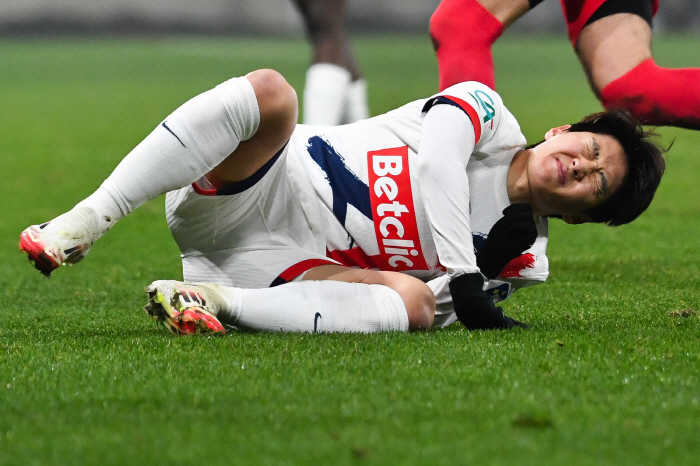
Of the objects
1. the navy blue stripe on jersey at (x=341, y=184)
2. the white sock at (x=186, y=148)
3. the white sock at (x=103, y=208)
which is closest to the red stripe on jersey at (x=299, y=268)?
the navy blue stripe on jersey at (x=341, y=184)

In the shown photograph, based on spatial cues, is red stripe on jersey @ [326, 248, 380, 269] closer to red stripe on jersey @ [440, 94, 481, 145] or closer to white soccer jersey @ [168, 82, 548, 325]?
white soccer jersey @ [168, 82, 548, 325]

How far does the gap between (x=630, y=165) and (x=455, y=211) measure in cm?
45

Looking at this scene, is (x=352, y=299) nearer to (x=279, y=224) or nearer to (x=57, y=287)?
(x=279, y=224)

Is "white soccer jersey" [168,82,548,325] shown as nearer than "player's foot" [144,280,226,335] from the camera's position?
No

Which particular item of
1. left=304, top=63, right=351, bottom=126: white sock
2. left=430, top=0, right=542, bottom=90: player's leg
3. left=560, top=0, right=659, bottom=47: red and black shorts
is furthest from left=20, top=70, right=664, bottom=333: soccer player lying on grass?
left=304, top=63, right=351, bottom=126: white sock

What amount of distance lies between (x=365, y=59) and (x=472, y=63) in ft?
46.3

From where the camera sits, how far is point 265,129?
233cm

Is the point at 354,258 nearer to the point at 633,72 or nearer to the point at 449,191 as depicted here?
the point at 449,191

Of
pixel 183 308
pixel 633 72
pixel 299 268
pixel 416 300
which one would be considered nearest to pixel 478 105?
pixel 416 300

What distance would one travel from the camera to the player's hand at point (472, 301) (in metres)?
2.16

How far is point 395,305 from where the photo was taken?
2.25 meters

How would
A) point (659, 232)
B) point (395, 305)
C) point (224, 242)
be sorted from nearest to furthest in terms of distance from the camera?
point (395, 305) < point (224, 242) < point (659, 232)

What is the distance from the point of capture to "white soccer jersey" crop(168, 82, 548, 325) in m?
2.34

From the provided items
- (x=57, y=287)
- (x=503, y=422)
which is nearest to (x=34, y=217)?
(x=57, y=287)
